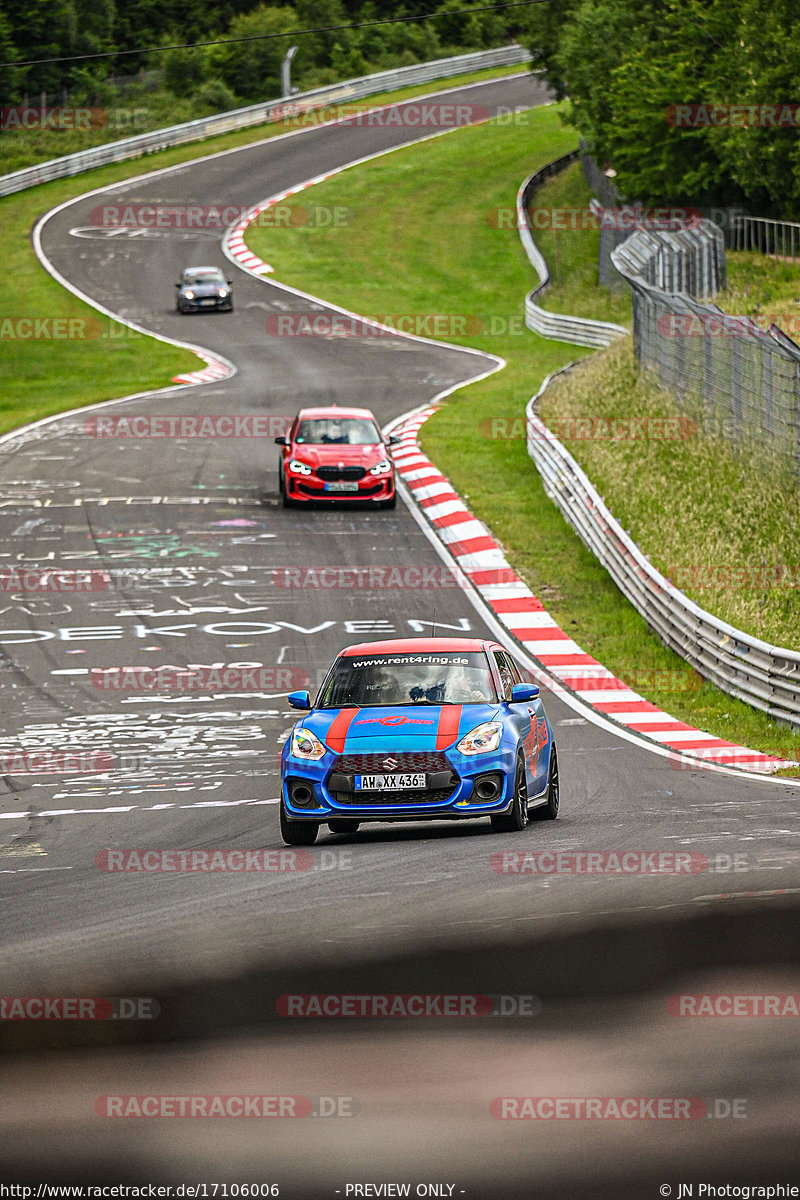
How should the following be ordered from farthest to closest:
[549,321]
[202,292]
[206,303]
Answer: [206,303] < [202,292] < [549,321]

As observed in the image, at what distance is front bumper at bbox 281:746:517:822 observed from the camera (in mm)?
11094

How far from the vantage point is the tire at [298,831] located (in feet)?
37.2

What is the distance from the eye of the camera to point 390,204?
6775cm

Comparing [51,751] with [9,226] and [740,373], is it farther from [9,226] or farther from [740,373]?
[9,226]

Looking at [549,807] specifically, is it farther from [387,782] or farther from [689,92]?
[689,92]

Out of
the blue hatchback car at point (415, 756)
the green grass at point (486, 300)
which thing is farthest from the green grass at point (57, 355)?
the blue hatchback car at point (415, 756)

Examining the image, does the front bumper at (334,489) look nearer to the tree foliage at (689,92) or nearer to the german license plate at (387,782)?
the tree foliage at (689,92)

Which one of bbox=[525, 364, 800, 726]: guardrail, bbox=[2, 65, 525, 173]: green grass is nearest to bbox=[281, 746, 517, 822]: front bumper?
bbox=[525, 364, 800, 726]: guardrail

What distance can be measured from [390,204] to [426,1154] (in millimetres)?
64585

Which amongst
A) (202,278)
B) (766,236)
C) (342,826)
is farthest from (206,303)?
(342,826)

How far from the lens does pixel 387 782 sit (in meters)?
11.1

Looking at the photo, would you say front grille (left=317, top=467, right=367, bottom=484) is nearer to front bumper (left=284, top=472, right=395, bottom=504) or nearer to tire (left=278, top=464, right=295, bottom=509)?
front bumper (left=284, top=472, right=395, bottom=504)

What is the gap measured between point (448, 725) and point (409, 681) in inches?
33.5

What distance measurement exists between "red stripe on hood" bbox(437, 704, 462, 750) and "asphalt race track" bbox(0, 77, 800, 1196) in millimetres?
651
